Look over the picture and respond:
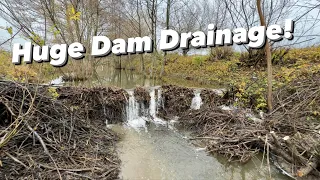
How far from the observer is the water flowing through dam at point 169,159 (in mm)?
3422

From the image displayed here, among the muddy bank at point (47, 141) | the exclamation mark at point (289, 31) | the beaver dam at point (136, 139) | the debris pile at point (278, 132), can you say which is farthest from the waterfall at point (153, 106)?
the exclamation mark at point (289, 31)

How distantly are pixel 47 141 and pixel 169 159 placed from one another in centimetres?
211

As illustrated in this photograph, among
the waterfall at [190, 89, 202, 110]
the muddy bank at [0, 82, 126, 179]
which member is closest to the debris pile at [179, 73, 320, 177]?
the waterfall at [190, 89, 202, 110]

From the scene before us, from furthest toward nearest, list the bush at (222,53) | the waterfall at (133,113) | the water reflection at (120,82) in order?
the bush at (222,53) < the water reflection at (120,82) < the waterfall at (133,113)

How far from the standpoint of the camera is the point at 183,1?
14531 millimetres

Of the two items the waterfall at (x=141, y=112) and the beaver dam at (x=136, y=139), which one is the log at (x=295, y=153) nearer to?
the beaver dam at (x=136, y=139)

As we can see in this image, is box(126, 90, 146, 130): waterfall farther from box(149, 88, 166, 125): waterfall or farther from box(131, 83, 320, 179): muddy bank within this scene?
box(131, 83, 320, 179): muddy bank

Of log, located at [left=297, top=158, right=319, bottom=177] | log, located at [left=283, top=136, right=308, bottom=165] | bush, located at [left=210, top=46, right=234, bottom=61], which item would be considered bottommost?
log, located at [left=297, top=158, right=319, bottom=177]

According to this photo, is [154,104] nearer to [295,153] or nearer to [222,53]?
[295,153]

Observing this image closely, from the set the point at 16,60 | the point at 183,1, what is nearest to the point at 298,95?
the point at 16,60

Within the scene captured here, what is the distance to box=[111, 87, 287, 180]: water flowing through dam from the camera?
3.42 meters

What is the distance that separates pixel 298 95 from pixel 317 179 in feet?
7.48

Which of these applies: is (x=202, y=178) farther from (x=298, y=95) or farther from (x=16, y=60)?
(x=16, y=60)

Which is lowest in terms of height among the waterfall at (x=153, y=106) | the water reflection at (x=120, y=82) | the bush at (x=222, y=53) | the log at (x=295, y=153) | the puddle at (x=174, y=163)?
the puddle at (x=174, y=163)
